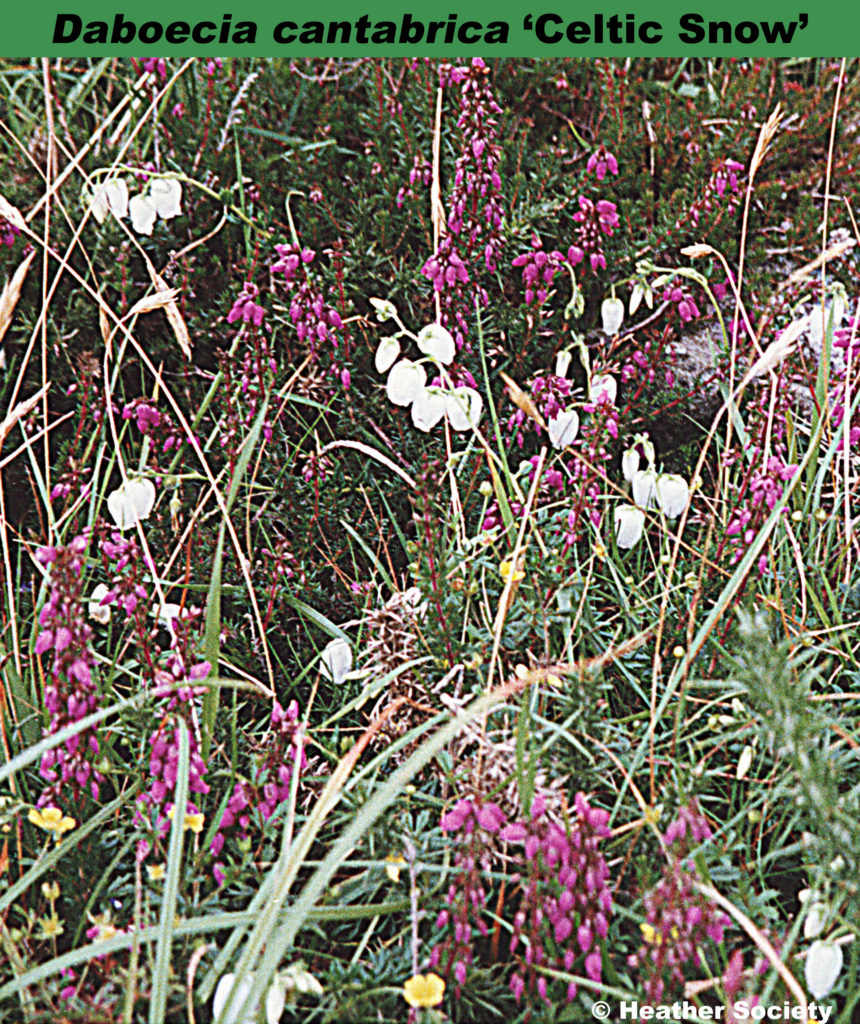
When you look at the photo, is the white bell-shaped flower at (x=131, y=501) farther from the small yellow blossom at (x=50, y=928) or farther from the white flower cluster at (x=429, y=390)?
the small yellow blossom at (x=50, y=928)

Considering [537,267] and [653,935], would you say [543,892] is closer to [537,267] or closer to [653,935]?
[653,935]

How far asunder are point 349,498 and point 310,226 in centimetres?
88

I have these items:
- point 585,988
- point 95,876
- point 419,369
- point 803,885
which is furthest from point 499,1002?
point 419,369

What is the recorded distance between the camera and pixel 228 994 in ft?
4.51

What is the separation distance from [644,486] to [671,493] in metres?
0.08

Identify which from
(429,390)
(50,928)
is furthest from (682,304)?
(50,928)

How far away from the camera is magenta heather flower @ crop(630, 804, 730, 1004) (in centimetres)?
133

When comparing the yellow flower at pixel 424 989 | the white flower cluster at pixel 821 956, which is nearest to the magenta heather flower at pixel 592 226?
the white flower cluster at pixel 821 956

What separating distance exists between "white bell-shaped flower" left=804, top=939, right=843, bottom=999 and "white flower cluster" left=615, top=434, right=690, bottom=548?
2.69ft

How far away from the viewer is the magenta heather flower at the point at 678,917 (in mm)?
1326

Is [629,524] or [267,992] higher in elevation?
[629,524]

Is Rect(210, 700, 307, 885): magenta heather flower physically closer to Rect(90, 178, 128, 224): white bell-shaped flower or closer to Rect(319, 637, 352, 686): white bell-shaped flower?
Rect(319, 637, 352, 686): white bell-shaped flower

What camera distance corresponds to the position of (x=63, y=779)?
164 centimetres

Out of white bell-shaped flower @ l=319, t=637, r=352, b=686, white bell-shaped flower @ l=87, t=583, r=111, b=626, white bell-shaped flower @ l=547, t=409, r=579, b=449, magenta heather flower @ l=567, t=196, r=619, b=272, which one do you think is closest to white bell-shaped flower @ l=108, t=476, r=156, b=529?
white bell-shaped flower @ l=87, t=583, r=111, b=626
